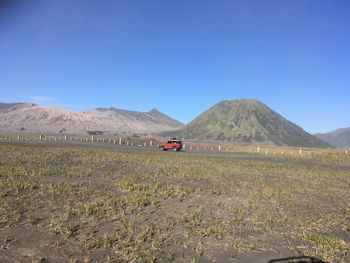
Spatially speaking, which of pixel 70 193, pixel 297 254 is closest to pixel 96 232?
pixel 70 193

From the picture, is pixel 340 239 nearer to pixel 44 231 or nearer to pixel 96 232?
pixel 96 232

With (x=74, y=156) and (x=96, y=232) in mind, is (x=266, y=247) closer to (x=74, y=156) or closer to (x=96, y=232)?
(x=96, y=232)

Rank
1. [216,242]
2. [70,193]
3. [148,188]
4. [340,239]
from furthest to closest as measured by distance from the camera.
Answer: [148,188]
[70,193]
[340,239]
[216,242]

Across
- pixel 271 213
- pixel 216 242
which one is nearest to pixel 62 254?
pixel 216 242

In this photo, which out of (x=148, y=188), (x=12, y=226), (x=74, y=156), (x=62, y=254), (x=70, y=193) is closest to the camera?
(x=62, y=254)

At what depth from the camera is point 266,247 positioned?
445 inches

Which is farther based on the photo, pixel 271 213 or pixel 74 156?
pixel 74 156

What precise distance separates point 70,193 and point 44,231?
3.59m

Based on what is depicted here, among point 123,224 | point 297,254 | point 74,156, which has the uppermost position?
point 74,156

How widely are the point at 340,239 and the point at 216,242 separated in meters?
4.80

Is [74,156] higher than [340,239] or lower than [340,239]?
higher

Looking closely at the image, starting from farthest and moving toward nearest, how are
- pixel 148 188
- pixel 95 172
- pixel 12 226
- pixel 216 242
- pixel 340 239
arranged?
pixel 95 172 < pixel 148 188 < pixel 340 239 < pixel 216 242 < pixel 12 226

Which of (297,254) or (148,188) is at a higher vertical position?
(148,188)

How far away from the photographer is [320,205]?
680 inches
